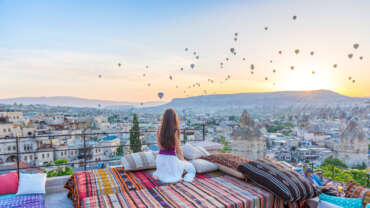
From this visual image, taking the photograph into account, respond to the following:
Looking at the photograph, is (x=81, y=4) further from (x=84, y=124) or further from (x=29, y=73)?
(x=84, y=124)

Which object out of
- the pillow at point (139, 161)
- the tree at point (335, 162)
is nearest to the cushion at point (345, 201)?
the pillow at point (139, 161)

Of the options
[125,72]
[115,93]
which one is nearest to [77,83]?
[115,93]

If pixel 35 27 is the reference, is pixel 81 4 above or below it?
above

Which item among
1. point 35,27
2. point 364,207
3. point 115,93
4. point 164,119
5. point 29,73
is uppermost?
point 35,27

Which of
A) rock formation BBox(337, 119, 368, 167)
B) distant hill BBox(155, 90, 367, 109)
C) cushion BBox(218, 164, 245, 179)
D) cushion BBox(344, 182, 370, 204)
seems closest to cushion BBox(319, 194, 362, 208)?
cushion BBox(344, 182, 370, 204)

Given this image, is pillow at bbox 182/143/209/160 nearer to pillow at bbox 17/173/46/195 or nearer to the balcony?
the balcony

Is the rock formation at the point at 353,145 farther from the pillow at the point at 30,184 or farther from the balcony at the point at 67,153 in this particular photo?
the pillow at the point at 30,184
